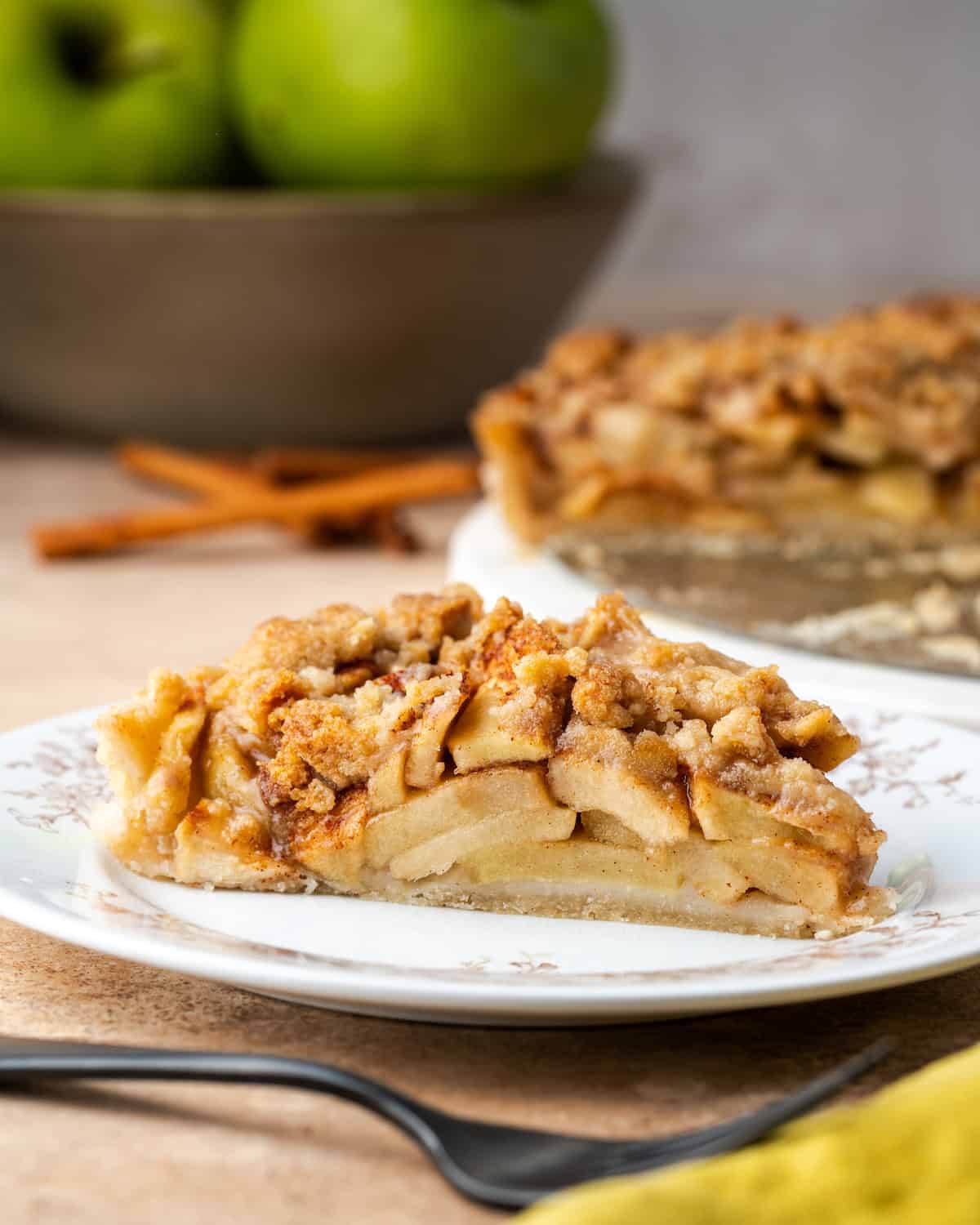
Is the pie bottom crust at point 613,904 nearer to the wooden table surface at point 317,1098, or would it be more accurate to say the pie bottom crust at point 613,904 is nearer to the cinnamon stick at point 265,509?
the wooden table surface at point 317,1098

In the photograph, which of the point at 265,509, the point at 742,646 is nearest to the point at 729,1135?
the point at 742,646

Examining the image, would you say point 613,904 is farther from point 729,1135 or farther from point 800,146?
point 800,146

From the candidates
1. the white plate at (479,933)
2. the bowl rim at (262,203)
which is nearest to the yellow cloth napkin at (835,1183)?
the white plate at (479,933)

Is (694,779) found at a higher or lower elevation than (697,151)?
lower

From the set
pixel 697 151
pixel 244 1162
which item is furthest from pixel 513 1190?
pixel 697 151

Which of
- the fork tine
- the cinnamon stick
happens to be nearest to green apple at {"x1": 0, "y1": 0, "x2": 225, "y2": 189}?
the cinnamon stick

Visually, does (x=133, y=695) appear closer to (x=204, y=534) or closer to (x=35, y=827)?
(x=35, y=827)
